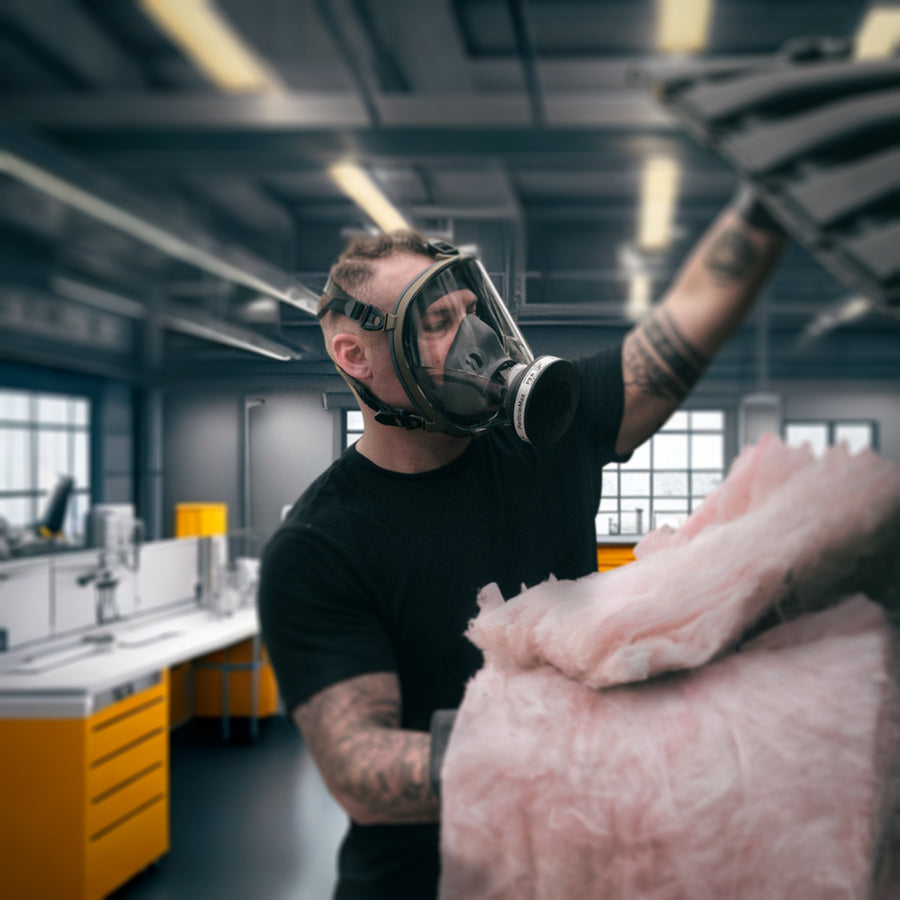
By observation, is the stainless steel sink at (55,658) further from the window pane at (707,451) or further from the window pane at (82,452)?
the window pane at (707,451)

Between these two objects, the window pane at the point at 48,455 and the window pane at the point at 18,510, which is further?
the window pane at the point at 48,455

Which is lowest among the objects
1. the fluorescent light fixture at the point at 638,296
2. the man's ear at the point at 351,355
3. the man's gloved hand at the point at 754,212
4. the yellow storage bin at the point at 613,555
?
the yellow storage bin at the point at 613,555

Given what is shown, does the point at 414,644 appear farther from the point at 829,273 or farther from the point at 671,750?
the point at 829,273

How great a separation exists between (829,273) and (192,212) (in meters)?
0.55

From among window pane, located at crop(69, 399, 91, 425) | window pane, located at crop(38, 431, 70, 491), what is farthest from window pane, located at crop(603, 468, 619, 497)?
window pane, located at crop(38, 431, 70, 491)

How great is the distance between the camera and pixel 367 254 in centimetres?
65

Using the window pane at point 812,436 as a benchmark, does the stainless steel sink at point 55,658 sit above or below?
below

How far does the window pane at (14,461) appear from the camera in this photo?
30.8ft

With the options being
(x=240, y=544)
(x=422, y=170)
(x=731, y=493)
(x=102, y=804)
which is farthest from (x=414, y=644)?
(x=102, y=804)

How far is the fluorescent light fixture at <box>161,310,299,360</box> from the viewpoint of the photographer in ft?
2.19

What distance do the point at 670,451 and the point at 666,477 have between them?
0.09 feet

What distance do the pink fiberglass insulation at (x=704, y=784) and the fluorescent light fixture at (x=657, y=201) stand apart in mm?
343

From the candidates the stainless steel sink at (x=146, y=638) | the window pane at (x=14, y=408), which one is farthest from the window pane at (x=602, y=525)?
the window pane at (x=14, y=408)

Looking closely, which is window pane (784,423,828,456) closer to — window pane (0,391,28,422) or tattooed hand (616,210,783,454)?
tattooed hand (616,210,783,454)
